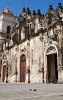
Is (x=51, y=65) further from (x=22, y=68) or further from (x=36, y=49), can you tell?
(x=22, y=68)

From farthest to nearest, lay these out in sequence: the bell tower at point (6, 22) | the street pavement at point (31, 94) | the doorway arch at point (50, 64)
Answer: the bell tower at point (6, 22), the doorway arch at point (50, 64), the street pavement at point (31, 94)

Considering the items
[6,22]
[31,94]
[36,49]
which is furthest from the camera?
[6,22]

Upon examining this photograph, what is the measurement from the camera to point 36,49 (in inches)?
827

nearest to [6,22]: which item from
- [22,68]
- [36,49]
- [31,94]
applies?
[22,68]

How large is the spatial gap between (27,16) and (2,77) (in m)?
10.1

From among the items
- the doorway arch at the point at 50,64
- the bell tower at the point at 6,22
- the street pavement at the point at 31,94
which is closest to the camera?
the street pavement at the point at 31,94

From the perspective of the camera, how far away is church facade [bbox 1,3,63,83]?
17938mm

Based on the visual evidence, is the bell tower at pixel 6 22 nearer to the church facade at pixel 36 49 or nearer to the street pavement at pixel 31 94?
the church facade at pixel 36 49

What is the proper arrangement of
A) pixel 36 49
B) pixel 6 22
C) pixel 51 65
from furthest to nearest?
pixel 6 22 < pixel 36 49 < pixel 51 65

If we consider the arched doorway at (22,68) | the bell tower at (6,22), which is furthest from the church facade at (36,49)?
the bell tower at (6,22)

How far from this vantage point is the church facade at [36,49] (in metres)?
17.9

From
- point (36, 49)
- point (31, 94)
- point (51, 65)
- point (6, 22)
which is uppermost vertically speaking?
A: point (6, 22)

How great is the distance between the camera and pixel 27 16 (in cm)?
2577

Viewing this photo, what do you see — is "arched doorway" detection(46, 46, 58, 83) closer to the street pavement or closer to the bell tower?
the street pavement
